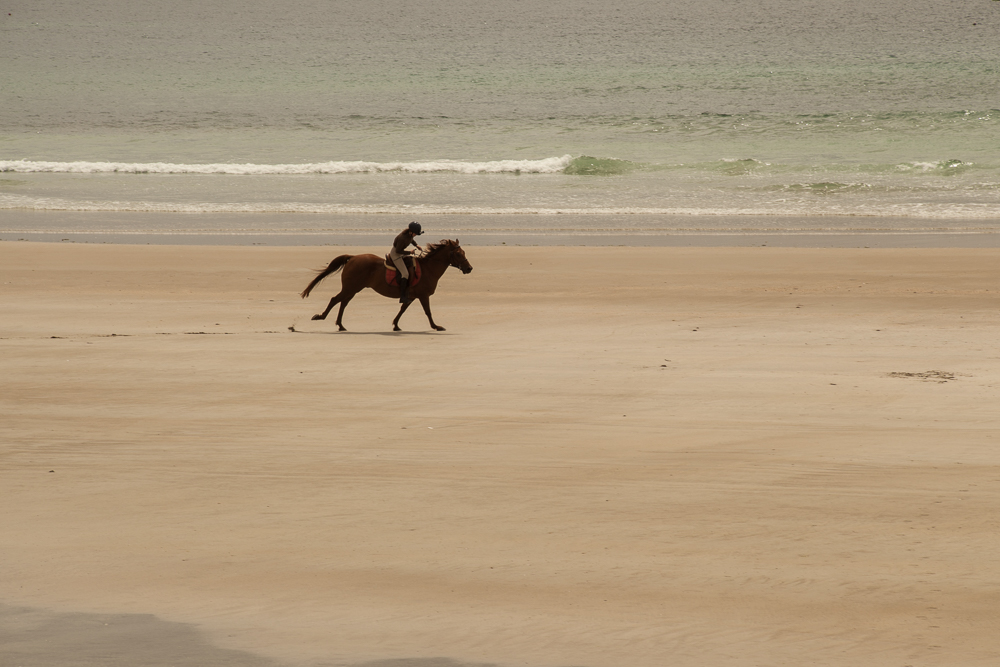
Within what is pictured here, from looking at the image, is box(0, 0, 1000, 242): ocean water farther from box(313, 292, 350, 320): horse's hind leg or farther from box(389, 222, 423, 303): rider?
box(389, 222, 423, 303): rider

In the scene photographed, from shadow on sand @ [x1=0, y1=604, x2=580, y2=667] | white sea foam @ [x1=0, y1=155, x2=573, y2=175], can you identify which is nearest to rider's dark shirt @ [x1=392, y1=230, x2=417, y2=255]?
shadow on sand @ [x1=0, y1=604, x2=580, y2=667]

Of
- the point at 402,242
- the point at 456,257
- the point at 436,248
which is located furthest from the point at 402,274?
the point at 456,257

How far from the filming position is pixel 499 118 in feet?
166

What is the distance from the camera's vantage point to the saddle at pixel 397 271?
11789 millimetres

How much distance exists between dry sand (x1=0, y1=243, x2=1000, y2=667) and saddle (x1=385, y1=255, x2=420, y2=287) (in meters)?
0.66

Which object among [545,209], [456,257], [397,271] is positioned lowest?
[545,209]

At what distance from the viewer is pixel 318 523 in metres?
5.56

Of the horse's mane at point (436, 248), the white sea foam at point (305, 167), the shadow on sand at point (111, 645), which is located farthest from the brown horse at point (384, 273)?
the white sea foam at point (305, 167)

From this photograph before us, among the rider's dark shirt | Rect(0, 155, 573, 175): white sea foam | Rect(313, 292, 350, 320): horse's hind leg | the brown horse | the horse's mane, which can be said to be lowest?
Rect(313, 292, 350, 320): horse's hind leg

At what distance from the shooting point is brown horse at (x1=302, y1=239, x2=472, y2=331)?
11859 millimetres

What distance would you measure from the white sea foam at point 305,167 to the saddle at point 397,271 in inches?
971

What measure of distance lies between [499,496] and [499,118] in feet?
150

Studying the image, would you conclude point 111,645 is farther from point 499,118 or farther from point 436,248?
point 499,118

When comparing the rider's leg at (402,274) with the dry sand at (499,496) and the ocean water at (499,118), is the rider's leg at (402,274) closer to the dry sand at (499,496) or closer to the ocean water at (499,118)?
the dry sand at (499,496)
